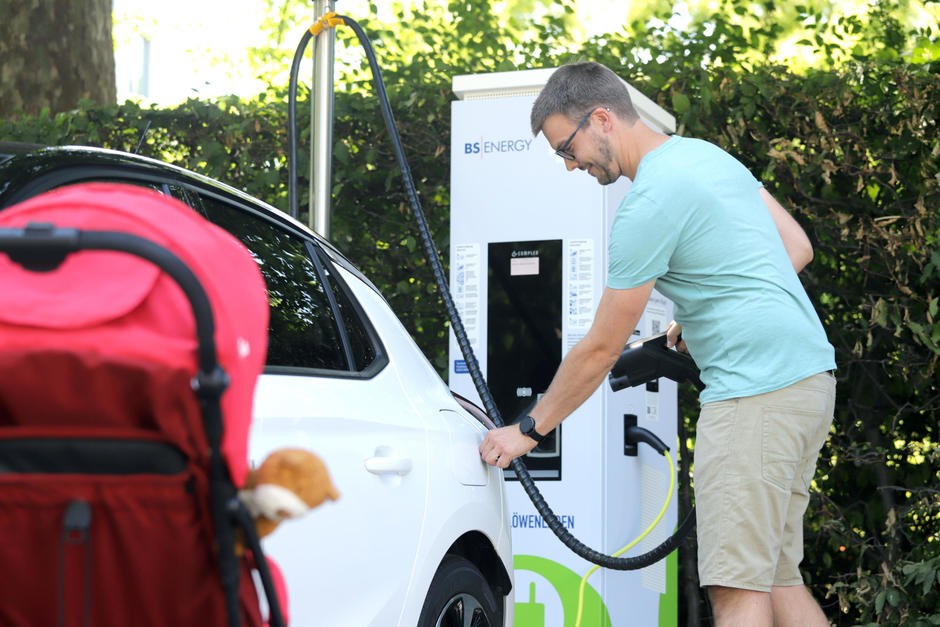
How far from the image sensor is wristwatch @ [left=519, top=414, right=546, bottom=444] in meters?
3.56

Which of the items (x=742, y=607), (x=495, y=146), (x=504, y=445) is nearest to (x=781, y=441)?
(x=742, y=607)

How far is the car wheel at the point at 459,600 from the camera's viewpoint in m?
3.18

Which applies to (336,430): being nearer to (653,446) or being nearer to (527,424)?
(527,424)

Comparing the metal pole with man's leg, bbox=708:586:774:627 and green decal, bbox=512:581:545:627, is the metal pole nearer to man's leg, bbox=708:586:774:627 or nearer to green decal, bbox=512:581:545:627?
green decal, bbox=512:581:545:627

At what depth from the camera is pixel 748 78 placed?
19.5 feet

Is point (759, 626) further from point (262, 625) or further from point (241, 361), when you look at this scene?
point (241, 361)

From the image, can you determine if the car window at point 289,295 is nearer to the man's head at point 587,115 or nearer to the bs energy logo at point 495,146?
the man's head at point 587,115

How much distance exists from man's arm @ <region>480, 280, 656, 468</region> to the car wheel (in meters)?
0.36

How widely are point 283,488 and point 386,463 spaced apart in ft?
4.31

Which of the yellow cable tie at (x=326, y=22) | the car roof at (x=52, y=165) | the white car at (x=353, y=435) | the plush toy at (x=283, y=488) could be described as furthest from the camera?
the yellow cable tie at (x=326, y=22)

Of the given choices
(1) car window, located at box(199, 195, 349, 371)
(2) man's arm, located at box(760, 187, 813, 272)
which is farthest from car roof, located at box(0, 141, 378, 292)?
(2) man's arm, located at box(760, 187, 813, 272)

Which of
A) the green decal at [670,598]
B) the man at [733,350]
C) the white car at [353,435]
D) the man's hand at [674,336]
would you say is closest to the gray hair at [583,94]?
the man at [733,350]

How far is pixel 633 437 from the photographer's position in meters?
5.15

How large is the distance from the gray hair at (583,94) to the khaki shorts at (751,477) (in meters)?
0.97
